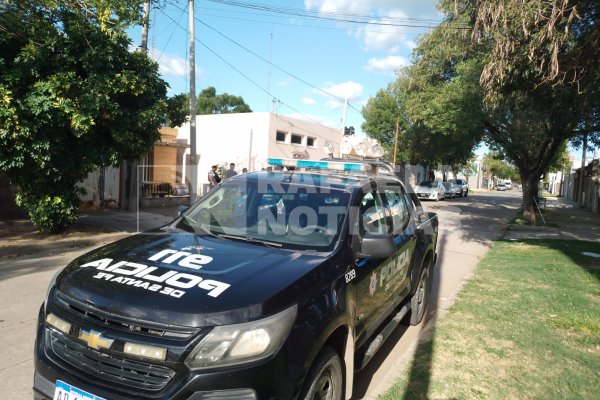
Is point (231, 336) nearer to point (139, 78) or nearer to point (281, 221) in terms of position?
point (281, 221)

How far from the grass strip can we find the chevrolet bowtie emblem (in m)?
2.24

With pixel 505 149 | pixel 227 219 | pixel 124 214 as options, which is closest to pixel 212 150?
pixel 124 214

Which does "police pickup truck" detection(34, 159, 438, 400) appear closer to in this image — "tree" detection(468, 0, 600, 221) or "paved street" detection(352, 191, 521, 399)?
"paved street" detection(352, 191, 521, 399)

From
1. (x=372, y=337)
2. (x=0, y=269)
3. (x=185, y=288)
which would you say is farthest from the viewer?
(x=0, y=269)

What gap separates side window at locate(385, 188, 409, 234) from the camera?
14.2 feet

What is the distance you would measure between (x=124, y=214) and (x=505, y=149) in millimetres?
14218

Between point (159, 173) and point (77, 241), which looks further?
point (159, 173)

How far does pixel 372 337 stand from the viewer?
12.2ft

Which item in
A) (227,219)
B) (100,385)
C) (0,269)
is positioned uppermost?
(227,219)

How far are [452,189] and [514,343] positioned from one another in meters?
32.5

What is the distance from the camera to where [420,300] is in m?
5.29

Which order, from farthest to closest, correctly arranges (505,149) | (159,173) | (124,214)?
(159,173) → (505,149) → (124,214)

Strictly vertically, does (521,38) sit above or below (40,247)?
above

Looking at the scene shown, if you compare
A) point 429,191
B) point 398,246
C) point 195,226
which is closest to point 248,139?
point 429,191
